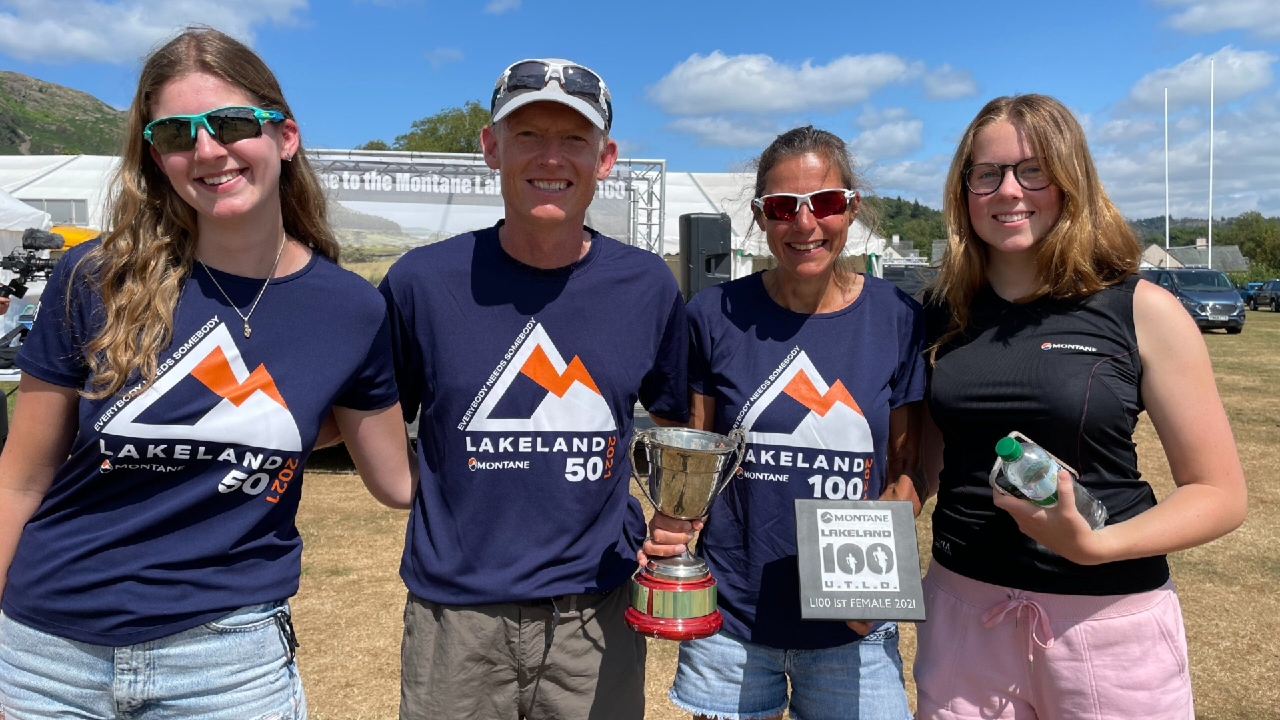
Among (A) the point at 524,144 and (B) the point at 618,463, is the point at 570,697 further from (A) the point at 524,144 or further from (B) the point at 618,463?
(A) the point at 524,144

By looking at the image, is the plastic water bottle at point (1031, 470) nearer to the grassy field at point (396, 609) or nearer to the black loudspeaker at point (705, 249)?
the grassy field at point (396, 609)

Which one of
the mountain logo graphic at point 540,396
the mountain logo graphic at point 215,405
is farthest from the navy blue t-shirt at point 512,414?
the mountain logo graphic at point 215,405

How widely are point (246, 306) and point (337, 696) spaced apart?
2.89 meters

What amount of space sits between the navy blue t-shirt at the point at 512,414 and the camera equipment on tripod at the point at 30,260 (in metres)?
4.97

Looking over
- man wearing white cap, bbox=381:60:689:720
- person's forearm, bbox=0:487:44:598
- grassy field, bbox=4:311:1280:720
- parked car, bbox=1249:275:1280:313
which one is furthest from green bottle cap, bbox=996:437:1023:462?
parked car, bbox=1249:275:1280:313

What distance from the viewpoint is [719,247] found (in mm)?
8977

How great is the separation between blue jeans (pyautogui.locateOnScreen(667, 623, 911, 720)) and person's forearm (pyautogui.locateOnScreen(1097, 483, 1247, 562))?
0.67m

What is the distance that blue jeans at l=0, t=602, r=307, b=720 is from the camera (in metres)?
1.84

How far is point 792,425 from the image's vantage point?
92.5 inches

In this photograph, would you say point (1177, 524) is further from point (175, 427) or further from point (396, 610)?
point (396, 610)

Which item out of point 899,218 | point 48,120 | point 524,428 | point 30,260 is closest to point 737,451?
point 524,428

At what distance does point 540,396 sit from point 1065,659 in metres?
1.42

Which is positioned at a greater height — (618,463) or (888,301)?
(888,301)

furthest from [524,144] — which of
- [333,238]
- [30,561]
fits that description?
[30,561]
